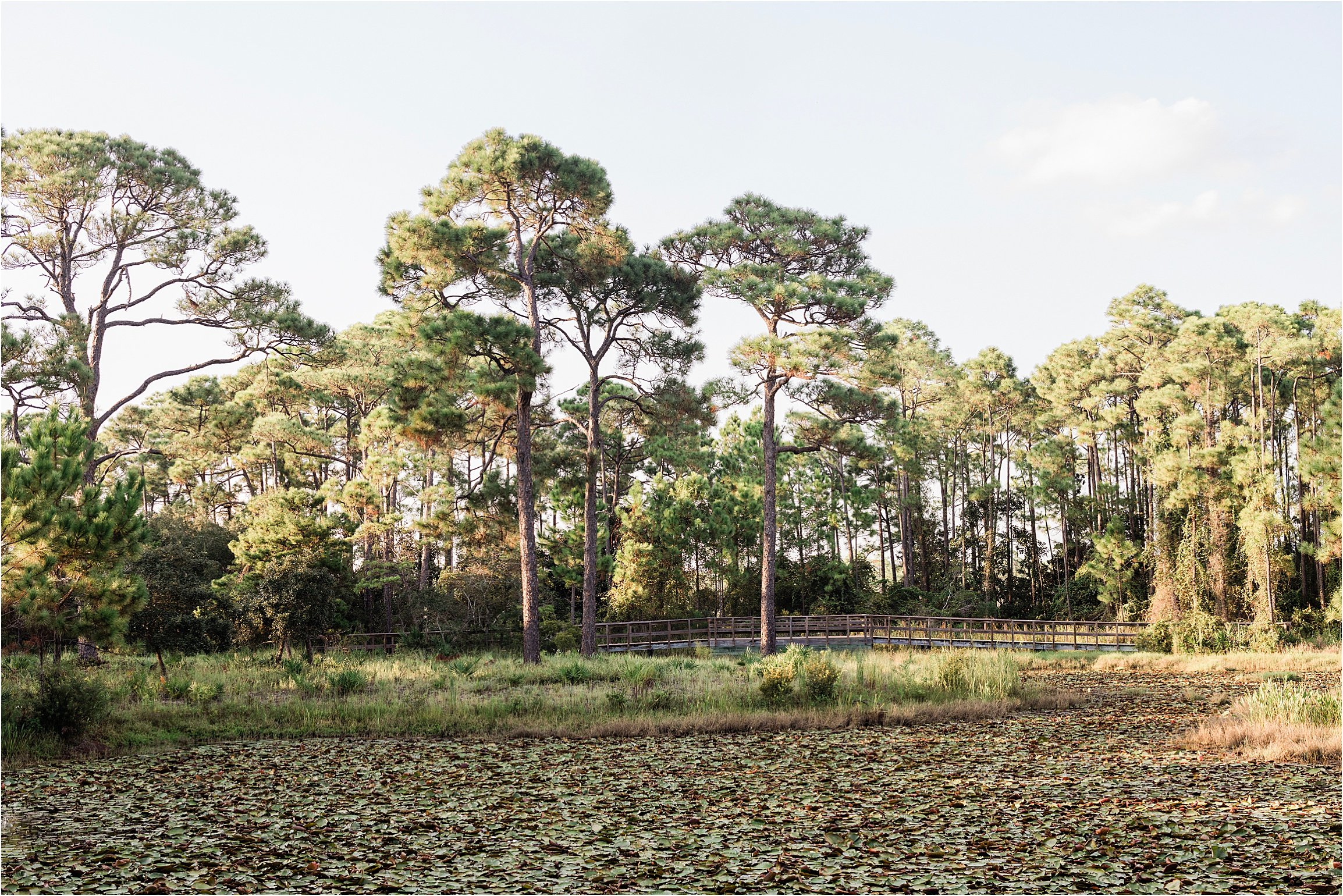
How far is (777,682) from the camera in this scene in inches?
557

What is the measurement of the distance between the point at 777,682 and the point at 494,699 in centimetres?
400

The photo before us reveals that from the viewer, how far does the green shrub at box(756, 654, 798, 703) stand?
14078 millimetres

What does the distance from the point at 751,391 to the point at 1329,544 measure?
46.1 ft

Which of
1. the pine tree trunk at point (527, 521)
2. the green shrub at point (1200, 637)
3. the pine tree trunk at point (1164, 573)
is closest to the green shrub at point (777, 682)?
the pine tree trunk at point (527, 521)

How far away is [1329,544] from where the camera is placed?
23625 mm

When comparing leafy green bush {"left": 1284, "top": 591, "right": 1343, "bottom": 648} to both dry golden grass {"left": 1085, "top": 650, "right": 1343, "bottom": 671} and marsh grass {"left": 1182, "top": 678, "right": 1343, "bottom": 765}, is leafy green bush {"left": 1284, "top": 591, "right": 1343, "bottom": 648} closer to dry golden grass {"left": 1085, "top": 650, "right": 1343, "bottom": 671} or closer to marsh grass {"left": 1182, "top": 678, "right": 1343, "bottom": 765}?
dry golden grass {"left": 1085, "top": 650, "right": 1343, "bottom": 671}

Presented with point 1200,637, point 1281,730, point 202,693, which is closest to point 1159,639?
point 1200,637

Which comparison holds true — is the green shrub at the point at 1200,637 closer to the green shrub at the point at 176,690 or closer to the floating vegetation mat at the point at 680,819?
the floating vegetation mat at the point at 680,819

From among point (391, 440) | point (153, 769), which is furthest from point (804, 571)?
point (153, 769)

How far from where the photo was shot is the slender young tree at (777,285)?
23.3 m

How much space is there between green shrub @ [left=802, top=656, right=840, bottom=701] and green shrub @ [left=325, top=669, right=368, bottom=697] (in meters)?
6.58

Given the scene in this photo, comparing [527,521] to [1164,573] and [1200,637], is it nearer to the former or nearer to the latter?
[1200,637]

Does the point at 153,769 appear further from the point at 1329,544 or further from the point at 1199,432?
the point at 1199,432

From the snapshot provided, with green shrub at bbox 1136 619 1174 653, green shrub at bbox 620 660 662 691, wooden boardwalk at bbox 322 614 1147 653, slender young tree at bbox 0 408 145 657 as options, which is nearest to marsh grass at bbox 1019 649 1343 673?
green shrub at bbox 1136 619 1174 653
